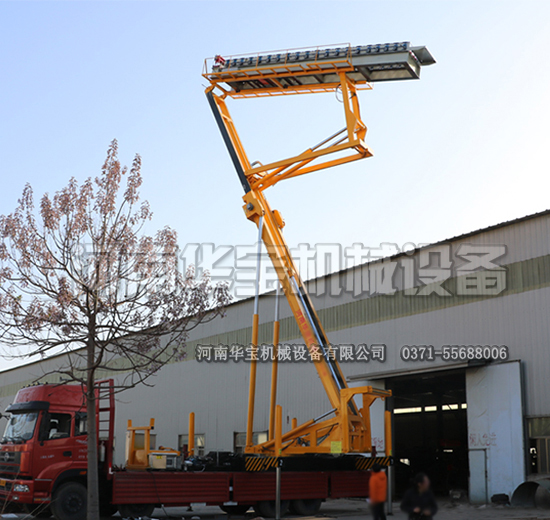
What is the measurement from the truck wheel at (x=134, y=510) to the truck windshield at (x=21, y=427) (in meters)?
2.96

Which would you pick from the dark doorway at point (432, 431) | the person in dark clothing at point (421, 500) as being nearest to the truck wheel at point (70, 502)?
the person in dark clothing at point (421, 500)

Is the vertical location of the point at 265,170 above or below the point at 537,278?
above

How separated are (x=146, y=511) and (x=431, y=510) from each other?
978 centimetres

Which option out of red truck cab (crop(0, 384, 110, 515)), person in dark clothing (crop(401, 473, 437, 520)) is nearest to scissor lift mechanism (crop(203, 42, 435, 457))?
red truck cab (crop(0, 384, 110, 515))

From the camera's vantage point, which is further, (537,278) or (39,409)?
(537,278)

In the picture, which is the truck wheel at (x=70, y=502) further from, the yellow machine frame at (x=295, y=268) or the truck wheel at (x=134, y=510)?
the yellow machine frame at (x=295, y=268)

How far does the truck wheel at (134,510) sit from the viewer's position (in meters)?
16.6

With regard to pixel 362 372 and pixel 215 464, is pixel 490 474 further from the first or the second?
pixel 215 464

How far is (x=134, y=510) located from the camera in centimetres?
1675

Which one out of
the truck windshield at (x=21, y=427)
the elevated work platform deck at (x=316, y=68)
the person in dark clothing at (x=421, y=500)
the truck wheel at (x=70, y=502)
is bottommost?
the truck wheel at (x=70, y=502)

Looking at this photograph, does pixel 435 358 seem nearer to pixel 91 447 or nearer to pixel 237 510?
pixel 237 510

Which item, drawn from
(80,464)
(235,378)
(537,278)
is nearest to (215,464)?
(80,464)

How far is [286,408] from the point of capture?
27.7 metres

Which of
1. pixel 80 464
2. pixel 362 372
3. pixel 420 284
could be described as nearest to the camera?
pixel 80 464
